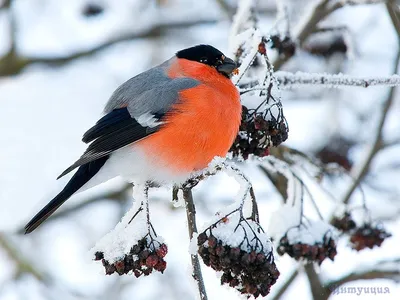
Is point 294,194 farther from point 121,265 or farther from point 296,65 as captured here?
point 296,65

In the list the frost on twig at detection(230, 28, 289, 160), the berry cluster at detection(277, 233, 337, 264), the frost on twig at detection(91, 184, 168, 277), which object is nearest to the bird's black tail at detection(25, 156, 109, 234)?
the frost on twig at detection(91, 184, 168, 277)

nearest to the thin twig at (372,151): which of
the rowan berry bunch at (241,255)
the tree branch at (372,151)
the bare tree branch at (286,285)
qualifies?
the tree branch at (372,151)

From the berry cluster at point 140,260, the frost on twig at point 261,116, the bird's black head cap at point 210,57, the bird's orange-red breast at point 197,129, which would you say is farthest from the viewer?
the bird's black head cap at point 210,57

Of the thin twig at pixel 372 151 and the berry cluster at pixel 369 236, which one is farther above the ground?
the thin twig at pixel 372 151

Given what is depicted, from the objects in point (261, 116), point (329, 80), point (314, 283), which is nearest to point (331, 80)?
point (329, 80)

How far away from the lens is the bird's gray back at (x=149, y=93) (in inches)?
106

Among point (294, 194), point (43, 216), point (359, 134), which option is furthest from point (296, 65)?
point (43, 216)

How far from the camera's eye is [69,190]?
2.51 meters

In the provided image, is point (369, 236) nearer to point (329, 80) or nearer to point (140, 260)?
point (329, 80)

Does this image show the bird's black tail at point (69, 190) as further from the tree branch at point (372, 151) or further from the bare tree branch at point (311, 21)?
the tree branch at point (372, 151)

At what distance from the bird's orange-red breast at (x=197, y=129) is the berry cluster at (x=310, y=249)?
412 mm

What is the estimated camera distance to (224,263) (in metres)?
1.94

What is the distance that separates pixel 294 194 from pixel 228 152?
1.09 ft

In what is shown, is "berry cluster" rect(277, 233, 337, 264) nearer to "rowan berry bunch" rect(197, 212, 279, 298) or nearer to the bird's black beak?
"rowan berry bunch" rect(197, 212, 279, 298)
